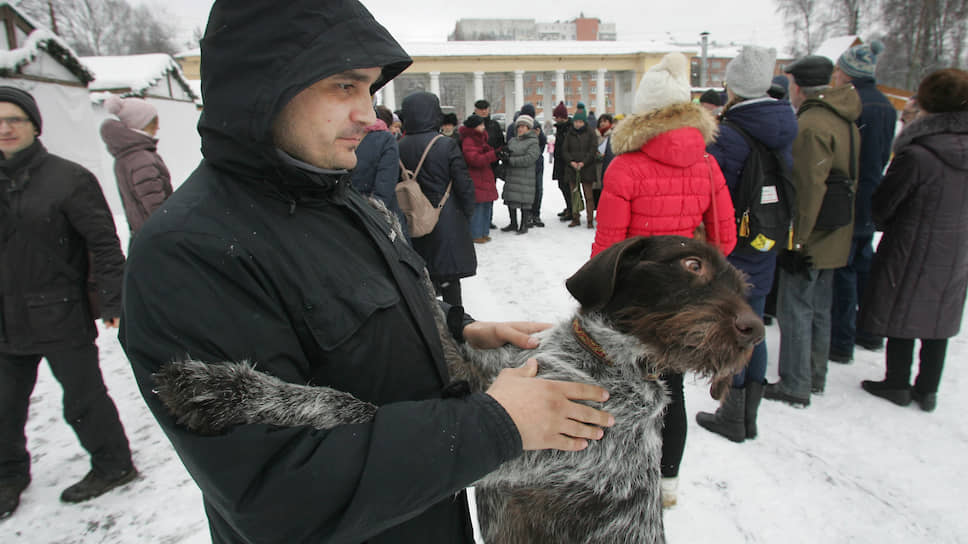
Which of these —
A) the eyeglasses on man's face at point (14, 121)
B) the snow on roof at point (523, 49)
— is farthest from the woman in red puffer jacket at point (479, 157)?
the snow on roof at point (523, 49)

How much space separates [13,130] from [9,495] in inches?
88.1

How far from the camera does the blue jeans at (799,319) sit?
13.4ft

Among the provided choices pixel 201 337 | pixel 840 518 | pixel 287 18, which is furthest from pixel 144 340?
pixel 840 518

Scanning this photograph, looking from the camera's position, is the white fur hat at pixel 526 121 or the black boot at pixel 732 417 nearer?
the black boot at pixel 732 417

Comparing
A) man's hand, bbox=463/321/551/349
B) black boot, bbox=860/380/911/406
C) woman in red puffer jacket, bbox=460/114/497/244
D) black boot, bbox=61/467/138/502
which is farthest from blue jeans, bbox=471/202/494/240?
man's hand, bbox=463/321/551/349

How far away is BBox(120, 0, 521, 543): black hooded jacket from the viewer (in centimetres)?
86

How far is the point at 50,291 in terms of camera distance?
10.2ft

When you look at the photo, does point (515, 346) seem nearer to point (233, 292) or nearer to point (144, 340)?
point (233, 292)

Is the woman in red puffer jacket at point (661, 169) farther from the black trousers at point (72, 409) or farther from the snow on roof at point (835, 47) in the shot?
the snow on roof at point (835, 47)

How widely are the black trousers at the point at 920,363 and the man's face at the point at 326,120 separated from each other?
4.73 m

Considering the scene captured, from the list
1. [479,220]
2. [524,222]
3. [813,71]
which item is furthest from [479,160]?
[813,71]

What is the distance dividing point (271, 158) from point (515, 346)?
0.85 m

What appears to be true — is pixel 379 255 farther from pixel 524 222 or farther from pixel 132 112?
pixel 524 222

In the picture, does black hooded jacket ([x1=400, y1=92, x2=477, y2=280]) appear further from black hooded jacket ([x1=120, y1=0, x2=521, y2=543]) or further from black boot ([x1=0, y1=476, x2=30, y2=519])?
black hooded jacket ([x1=120, y1=0, x2=521, y2=543])
